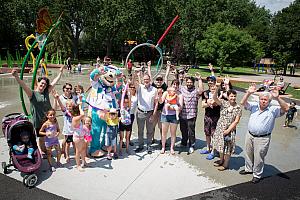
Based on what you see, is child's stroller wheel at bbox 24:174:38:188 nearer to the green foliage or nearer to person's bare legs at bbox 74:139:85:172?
person's bare legs at bbox 74:139:85:172

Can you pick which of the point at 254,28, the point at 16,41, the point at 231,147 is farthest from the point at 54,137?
the point at 254,28

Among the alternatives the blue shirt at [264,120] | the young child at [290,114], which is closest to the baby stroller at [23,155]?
the blue shirt at [264,120]

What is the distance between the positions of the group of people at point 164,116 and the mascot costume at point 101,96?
0.14 m

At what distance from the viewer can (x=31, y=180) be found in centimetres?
457

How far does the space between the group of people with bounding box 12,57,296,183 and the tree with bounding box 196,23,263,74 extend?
27040mm

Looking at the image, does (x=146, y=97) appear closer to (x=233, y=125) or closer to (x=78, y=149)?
(x=78, y=149)

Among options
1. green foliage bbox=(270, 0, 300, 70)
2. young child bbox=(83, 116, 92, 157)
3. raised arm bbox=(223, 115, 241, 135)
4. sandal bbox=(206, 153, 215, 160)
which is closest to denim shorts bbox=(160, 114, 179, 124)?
sandal bbox=(206, 153, 215, 160)

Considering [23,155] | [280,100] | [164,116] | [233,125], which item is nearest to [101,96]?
Result: [164,116]

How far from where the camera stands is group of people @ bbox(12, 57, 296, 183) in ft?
15.9

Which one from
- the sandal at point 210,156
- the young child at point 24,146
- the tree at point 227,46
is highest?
the tree at point 227,46

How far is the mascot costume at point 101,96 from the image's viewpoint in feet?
18.0

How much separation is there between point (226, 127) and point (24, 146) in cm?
378

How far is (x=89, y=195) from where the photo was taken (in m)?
4.38

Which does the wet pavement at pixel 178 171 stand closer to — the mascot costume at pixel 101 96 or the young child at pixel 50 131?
the young child at pixel 50 131
